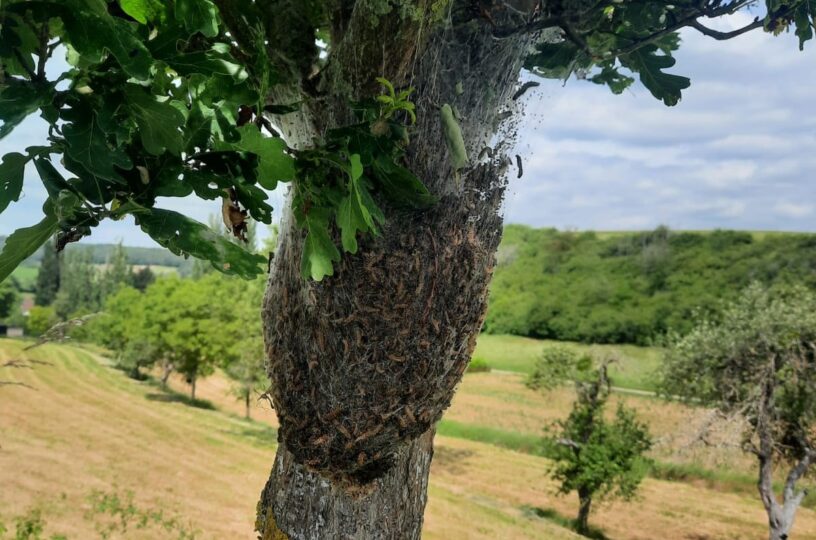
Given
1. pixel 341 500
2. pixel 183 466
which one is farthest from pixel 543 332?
pixel 341 500

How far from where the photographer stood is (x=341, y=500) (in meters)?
2.92

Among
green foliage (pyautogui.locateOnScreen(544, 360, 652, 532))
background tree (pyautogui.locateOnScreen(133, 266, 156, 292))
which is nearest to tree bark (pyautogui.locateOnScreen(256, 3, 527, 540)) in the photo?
green foliage (pyautogui.locateOnScreen(544, 360, 652, 532))

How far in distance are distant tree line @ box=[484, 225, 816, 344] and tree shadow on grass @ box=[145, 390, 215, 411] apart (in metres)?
18.0

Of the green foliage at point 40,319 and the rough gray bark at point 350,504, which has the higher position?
the rough gray bark at point 350,504

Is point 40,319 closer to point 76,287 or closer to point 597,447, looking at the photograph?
point 76,287

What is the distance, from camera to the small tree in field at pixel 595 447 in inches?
706

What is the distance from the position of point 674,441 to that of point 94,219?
1529cm

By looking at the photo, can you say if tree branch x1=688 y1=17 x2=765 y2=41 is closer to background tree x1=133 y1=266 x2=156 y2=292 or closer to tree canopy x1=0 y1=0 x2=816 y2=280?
tree canopy x1=0 y1=0 x2=816 y2=280

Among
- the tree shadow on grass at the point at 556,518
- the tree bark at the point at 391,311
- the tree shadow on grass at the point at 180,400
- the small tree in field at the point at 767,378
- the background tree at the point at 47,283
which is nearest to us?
the tree bark at the point at 391,311

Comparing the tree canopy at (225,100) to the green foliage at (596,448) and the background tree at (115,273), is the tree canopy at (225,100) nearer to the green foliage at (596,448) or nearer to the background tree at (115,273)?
the green foliage at (596,448)

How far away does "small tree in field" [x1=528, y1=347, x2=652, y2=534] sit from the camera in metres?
17.9

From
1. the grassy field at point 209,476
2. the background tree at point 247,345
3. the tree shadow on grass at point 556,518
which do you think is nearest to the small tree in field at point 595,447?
the tree shadow on grass at point 556,518

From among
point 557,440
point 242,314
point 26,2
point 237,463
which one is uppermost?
point 26,2

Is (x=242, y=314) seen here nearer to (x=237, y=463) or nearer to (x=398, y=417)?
(x=237, y=463)
